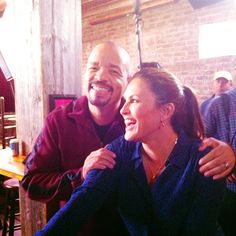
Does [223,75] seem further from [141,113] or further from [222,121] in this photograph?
[141,113]

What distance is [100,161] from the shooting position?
1493mm

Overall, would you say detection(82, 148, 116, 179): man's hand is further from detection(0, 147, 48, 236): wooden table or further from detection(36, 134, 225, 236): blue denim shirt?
detection(0, 147, 48, 236): wooden table

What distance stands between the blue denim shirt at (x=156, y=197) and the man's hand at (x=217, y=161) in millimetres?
34

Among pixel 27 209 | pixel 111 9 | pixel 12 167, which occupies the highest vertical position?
pixel 111 9

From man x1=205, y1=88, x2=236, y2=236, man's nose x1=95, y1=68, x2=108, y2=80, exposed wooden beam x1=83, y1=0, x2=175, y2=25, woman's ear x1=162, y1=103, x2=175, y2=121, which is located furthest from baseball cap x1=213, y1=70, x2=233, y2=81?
woman's ear x1=162, y1=103, x2=175, y2=121

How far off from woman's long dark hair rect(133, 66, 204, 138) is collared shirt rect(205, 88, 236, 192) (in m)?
0.51

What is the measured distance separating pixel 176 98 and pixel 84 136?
22.8 inches

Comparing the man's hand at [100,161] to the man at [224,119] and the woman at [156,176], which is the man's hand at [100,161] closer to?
the woman at [156,176]

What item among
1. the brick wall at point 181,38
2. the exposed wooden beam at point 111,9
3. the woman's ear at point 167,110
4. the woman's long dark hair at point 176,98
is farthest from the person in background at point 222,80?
the woman's ear at point 167,110

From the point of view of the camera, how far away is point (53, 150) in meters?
1.81

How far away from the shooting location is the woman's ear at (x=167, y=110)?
157 centimetres

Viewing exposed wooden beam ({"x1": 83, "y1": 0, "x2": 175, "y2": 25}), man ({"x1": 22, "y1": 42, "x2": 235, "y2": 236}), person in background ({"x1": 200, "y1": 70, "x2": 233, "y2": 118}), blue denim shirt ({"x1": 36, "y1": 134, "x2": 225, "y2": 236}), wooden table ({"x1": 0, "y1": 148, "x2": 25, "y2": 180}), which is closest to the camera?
blue denim shirt ({"x1": 36, "y1": 134, "x2": 225, "y2": 236})

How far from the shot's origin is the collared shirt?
2113 mm

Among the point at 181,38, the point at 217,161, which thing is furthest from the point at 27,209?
the point at 181,38
